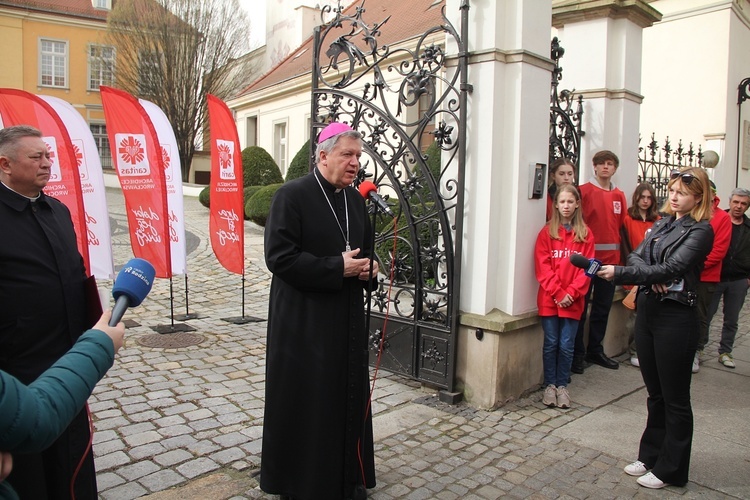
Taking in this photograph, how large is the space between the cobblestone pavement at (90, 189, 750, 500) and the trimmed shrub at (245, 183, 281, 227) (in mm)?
9171

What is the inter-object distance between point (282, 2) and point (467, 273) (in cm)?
3014

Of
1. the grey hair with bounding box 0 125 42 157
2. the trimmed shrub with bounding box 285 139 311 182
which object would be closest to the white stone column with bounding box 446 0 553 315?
the grey hair with bounding box 0 125 42 157

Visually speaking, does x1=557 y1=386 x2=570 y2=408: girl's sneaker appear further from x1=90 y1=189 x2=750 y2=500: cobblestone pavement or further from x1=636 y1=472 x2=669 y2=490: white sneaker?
x1=636 y1=472 x2=669 y2=490: white sneaker

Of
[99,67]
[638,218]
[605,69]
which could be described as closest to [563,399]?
[638,218]

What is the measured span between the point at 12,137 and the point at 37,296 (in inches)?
27.7

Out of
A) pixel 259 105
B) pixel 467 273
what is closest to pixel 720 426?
pixel 467 273

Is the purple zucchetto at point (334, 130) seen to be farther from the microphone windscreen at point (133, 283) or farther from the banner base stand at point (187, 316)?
the banner base stand at point (187, 316)

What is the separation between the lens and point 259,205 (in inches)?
613

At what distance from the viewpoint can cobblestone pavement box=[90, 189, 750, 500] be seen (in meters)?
3.58

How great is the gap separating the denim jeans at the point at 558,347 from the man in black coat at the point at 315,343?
2.16 meters

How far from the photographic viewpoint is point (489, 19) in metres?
4.72

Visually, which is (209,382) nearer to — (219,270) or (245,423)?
(245,423)

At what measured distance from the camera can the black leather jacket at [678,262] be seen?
353 cm

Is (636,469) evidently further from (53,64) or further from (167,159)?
(53,64)
